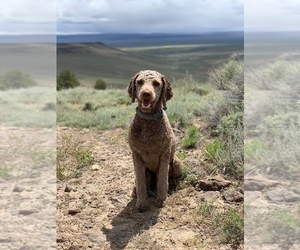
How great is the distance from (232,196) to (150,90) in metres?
0.92

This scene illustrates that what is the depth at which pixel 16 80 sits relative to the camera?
2.00 meters

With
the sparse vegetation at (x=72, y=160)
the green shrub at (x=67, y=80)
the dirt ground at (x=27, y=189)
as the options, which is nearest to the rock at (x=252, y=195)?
the dirt ground at (x=27, y=189)

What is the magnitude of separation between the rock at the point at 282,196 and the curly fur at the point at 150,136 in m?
0.82

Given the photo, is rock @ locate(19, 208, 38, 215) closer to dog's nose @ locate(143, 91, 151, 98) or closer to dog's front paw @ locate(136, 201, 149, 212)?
dog's nose @ locate(143, 91, 151, 98)

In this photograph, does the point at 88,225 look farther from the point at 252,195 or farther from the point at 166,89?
the point at 252,195

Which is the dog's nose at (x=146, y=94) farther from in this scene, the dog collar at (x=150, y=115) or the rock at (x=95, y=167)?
the rock at (x=95, y=167)

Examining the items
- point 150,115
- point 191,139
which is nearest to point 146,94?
point 150,115

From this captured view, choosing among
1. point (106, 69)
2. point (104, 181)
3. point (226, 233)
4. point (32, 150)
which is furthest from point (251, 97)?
point (106, 69)

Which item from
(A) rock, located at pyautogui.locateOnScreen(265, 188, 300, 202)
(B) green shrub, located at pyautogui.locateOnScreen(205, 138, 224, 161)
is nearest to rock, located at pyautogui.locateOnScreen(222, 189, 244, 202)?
(B) green shrub, located at pyautogui.locateOnScreen(205, 138, 224, 161)

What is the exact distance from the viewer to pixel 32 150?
213 cm

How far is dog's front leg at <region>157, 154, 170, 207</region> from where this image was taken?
3.14 m

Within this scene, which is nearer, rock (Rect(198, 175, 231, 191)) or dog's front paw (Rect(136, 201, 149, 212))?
dog's front paw (Rect(136, 201, 149, 212))

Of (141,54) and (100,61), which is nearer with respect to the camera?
(141,54)

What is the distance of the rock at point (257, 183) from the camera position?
234cm
